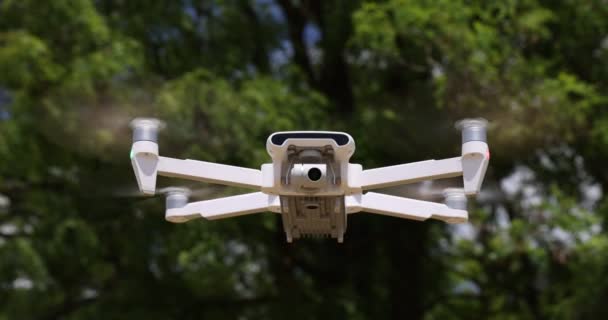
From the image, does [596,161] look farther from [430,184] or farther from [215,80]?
[430,184]

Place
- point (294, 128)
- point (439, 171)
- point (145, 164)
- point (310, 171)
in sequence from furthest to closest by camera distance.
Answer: point (294, 128) < point (145, 164) < point (439, 171) < point (310, 171)

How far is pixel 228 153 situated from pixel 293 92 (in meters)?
Result: 1.74

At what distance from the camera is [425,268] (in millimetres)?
13352

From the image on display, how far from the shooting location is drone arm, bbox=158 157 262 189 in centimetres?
329

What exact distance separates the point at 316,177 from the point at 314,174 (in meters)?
0.01

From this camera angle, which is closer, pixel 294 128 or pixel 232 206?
pixel 232 206

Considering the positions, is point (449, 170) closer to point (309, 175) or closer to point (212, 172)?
point (309, 175)

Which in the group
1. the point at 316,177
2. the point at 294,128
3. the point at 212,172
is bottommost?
the point at 316,177

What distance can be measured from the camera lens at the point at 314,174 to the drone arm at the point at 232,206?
0.80 feet

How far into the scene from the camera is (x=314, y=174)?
317 centimetres

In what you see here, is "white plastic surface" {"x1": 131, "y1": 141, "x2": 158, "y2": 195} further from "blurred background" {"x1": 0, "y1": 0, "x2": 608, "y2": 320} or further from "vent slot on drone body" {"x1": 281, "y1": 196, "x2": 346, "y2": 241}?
"blurred background" {"x1": 0, "y1": 0, "x2": 608, "y2": 320}

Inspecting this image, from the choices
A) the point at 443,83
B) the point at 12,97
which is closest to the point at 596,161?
the point at 443,83

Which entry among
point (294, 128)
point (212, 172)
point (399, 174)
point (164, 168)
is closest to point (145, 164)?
point (164, 168)

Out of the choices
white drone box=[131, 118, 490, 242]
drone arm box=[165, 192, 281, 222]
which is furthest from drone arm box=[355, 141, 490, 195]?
drone arm box=[165, 192, 281, 222]
